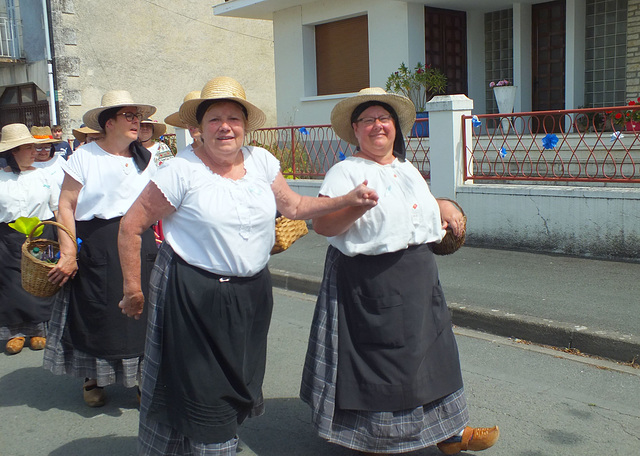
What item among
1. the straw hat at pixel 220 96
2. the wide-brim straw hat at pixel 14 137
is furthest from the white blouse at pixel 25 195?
the straw hat at pixel 220 96

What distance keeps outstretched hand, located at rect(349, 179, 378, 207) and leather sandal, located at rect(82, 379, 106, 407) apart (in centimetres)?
239

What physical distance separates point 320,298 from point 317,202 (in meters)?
0.53

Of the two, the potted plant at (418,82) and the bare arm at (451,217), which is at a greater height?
the potted plant at (418,82)

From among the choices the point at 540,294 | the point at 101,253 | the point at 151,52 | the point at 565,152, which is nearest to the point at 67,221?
the point at 101,253

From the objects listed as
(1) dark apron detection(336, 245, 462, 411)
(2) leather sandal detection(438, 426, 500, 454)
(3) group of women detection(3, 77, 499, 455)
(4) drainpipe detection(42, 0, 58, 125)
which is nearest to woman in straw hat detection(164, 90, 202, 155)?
(3) group of women detection(3, 77, 499, 455)

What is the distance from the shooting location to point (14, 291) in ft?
18.6

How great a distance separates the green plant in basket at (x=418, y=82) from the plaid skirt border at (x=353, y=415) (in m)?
9.71

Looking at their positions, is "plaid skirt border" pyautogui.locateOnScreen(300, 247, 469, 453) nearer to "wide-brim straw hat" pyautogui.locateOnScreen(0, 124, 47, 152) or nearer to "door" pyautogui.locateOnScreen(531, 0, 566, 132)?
"wide-brim straw hat" pyautogui.locateOnScreen(0, 124, 47, 152)

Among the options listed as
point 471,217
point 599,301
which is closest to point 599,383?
point 599,301

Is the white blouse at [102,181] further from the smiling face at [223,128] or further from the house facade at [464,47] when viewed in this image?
the house facade at [464,47]

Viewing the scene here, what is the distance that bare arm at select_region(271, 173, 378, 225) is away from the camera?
9.63 ft

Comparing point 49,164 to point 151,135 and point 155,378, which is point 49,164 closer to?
point 151,135

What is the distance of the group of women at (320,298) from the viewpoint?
2.99 metres

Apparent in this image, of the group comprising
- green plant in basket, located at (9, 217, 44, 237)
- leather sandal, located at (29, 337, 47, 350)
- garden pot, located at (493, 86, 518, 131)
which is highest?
garden pot, located at (493, 86, 518, 131)
